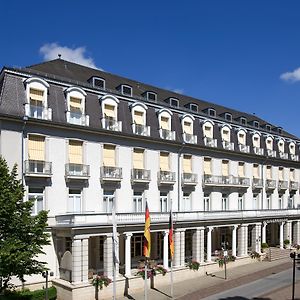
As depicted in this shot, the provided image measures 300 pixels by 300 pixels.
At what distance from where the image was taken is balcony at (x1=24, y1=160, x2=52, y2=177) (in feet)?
92.4

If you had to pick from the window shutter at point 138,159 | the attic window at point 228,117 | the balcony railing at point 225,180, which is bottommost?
the balcony railing at point 225,180

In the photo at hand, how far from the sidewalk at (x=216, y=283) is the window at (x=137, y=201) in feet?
23.0

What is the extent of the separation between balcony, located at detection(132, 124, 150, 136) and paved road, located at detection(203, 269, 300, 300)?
1453 cm

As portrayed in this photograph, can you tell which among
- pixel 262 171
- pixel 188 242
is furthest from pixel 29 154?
pixel 262 171

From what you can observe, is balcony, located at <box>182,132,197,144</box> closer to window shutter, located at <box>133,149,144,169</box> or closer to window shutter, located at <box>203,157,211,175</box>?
window shutter, located at <box>203,157,211,175</box>

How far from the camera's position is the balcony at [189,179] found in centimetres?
3911

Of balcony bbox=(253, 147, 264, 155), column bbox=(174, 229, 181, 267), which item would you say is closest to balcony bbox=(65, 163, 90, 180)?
column bbox=(174, 229, 181, 267)

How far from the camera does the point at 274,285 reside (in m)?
32.8

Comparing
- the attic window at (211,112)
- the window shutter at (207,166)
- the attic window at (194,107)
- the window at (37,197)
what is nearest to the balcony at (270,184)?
the attic window at (211,112)

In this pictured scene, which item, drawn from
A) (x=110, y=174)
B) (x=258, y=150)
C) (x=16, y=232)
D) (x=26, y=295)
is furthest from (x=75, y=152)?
(x=258, y=150)

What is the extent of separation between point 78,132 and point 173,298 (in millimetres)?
14035

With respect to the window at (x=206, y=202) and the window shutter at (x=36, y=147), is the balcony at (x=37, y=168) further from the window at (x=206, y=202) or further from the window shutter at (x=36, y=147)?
the window at (x=206, y=202)

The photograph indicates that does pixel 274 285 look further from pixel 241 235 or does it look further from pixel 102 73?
pixel 102 73

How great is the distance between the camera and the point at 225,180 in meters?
43.8
